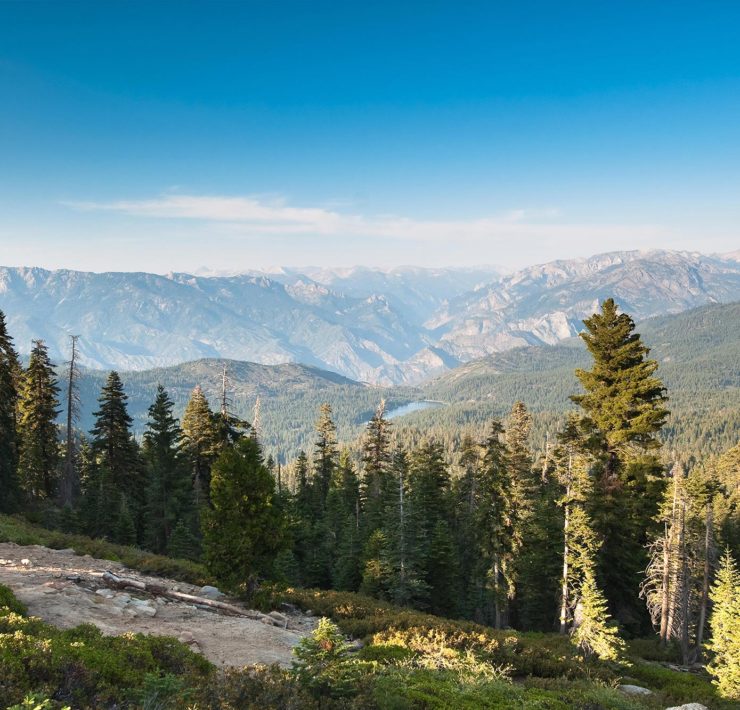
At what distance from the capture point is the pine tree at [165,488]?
37906 mm

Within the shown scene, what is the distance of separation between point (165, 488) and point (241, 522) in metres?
24.3

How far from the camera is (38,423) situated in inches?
1563

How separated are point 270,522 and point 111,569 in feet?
21.9

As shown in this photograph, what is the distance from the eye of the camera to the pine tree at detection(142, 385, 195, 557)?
3791cm

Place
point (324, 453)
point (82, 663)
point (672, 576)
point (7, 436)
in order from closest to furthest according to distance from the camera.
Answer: point (82, 663) < point (672, 576) < point (7, 436) < point (324, 453)

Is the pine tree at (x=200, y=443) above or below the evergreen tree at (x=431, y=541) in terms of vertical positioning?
above

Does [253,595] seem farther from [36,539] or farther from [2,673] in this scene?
[2,673]

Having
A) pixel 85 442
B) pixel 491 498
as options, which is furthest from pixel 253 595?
pixel 85 442

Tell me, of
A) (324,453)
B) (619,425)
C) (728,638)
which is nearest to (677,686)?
(728,638)

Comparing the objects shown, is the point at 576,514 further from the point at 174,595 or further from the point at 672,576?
the point at 174,595

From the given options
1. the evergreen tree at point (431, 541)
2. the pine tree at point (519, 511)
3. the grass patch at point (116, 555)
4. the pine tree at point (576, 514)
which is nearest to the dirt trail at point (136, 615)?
the grass patch at point (116, 555)

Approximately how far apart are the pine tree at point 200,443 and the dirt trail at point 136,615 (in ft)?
65.4

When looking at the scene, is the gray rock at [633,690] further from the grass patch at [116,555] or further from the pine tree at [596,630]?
the grass patch at [116,555]

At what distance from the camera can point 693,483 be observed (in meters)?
36.0
